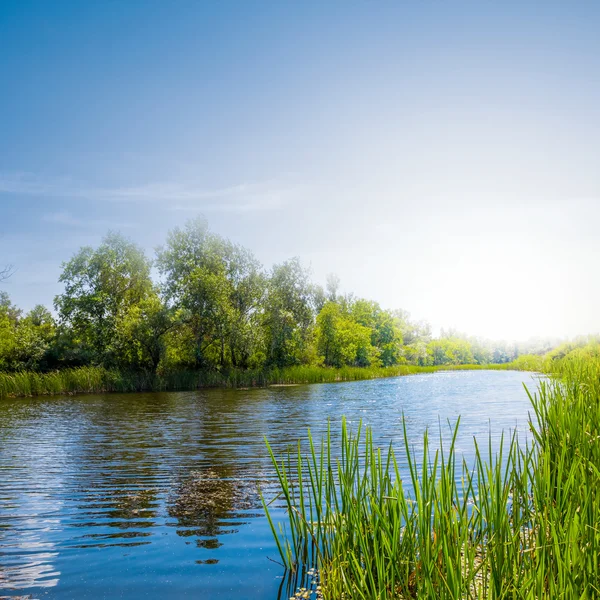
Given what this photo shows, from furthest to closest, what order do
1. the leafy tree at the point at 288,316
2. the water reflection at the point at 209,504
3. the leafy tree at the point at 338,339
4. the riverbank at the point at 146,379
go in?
the leafy tree at the point at 338,339 → the leafy tree at the point at 288,316 → the riverbank at the point at 146,379 → the water reflection at the point at 209,504

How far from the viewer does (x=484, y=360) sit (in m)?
149

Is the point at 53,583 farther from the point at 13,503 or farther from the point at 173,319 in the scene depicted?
the point at 173,319

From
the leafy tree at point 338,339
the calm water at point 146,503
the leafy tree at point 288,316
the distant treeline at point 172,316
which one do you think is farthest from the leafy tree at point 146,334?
the calm water at point 146,503

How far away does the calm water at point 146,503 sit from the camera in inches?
186

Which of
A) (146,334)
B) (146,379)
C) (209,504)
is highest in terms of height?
(146,334)

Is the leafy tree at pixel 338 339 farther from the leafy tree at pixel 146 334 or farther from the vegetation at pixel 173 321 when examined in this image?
the leafy tree at pixel 146 334

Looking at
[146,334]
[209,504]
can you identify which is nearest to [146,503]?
[209,504]

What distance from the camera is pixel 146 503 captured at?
7.33 metres

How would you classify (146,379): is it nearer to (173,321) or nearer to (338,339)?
(173,321)

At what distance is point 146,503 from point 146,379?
111 ft

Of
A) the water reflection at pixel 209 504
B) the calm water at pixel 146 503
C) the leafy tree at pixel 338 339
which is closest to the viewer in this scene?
the calm water at pixel 146 503

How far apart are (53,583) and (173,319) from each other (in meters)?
39.4

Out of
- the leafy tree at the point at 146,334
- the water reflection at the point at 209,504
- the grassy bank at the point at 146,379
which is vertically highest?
the leafy tree at the point at 146,334

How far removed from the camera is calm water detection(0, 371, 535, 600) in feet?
15.5
